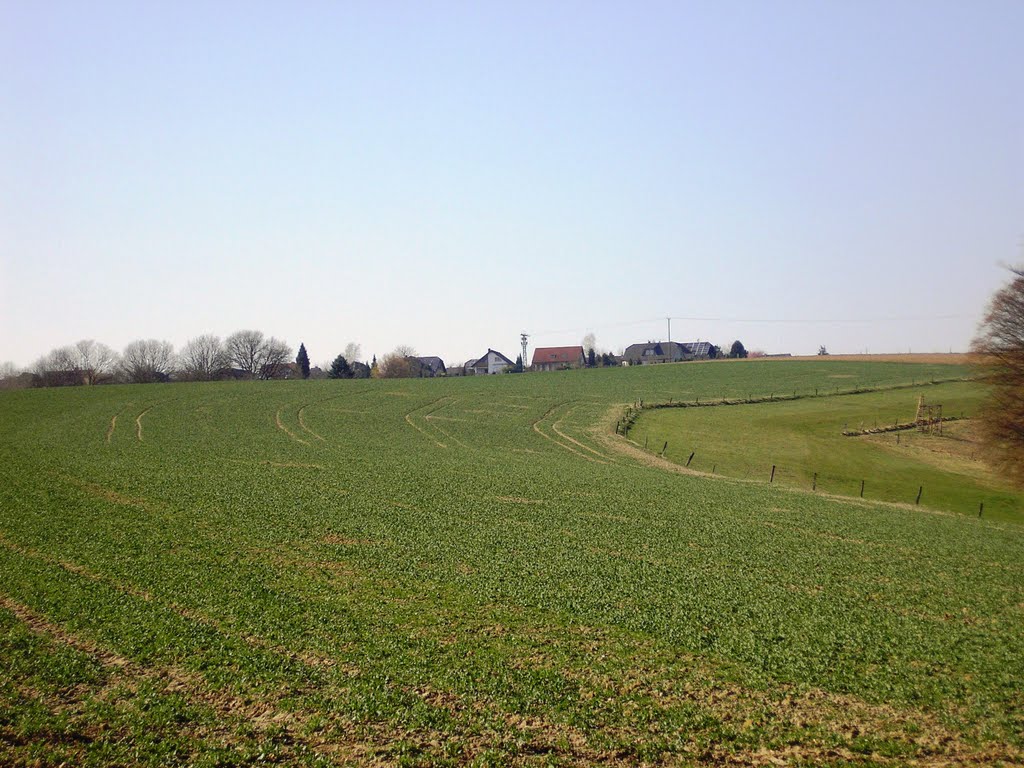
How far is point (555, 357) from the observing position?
627 feet

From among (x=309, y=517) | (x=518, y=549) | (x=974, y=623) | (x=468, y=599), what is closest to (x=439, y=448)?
(x=309, y=517)

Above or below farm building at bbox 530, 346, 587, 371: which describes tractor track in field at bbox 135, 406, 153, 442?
below

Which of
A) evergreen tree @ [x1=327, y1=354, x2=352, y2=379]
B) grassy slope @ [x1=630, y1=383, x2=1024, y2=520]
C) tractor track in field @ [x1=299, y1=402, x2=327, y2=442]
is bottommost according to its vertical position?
grassy slope @ [x1=630, y1=383, x2=1024, y2=520]

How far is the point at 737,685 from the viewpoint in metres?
14.8

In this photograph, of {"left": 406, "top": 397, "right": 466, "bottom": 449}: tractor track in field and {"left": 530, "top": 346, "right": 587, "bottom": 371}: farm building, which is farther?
{"left": 530, "top": 346, "right": 587, "bottom": 371}: farm building

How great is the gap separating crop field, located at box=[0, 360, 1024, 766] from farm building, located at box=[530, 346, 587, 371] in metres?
147

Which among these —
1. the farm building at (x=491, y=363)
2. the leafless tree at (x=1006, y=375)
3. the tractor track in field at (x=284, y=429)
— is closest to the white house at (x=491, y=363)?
the farm building at (x=491, y=363)

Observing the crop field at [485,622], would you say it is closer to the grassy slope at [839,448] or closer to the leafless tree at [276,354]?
the grassy slope at [839,448]

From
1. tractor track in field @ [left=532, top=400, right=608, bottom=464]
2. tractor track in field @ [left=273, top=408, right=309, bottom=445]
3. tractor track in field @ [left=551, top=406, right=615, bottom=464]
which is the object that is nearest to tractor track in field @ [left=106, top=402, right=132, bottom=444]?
tractor track in field @ [left=273, top=408, right=309, bottom=445]

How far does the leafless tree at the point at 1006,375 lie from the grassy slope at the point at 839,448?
3124mm

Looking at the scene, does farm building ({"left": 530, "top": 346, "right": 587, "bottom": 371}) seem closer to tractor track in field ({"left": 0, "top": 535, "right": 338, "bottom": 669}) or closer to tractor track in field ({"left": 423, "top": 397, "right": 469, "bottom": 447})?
tractor track in field ({"left": 423, "top": 397, "right": 469, "bottom": 447})

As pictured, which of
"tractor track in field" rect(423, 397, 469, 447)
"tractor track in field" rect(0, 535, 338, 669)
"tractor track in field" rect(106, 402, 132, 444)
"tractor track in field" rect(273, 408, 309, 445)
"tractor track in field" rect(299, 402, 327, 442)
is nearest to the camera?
"tractor track in field" rect(0, 535, 338, 669)

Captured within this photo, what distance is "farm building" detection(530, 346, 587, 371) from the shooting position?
188m

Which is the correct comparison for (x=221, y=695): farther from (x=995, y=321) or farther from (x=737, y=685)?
(x=995, y=321)
